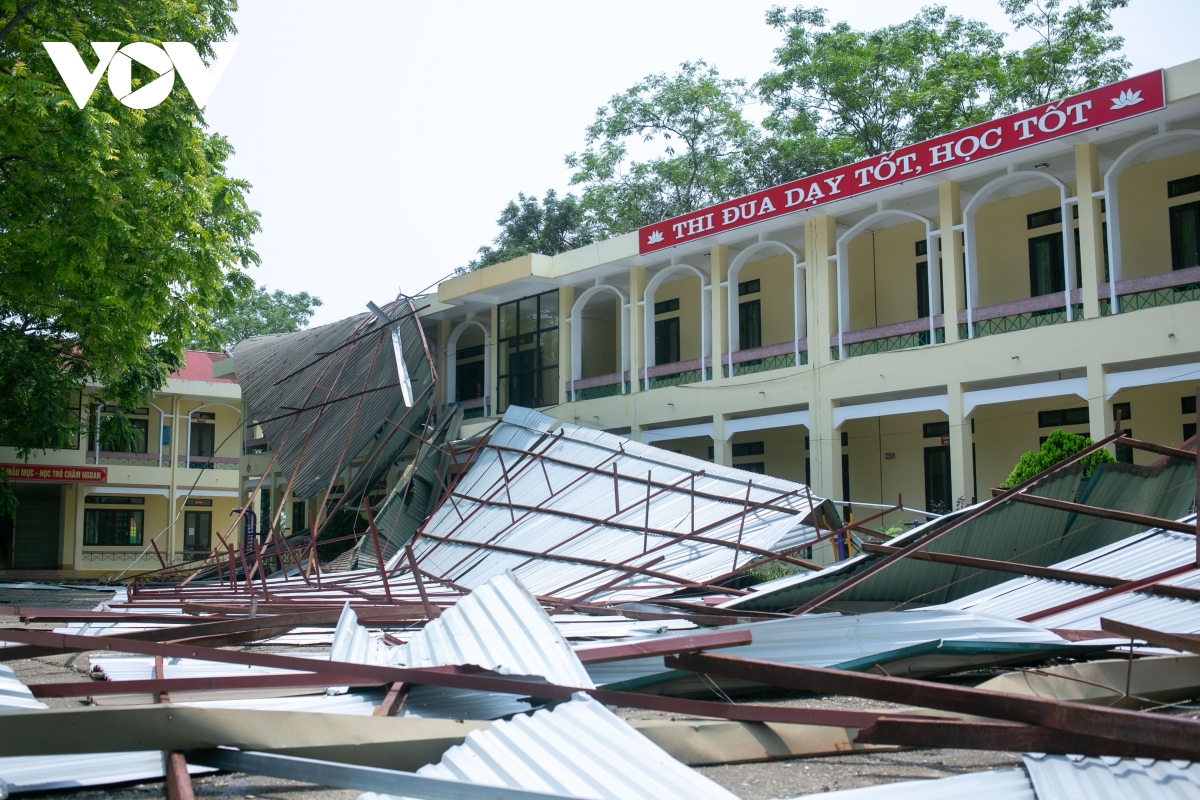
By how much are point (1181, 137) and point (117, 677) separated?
14.5 meters

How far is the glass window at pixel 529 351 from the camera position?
76.5 ft

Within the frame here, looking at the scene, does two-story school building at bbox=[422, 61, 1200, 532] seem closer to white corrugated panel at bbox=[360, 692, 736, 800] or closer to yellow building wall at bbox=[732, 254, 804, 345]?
yellow building wall at bbox=[732, 254, 804, 345]

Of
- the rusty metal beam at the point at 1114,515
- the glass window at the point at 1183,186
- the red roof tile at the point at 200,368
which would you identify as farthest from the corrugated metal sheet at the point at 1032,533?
the red roof tile at the point at 200,368

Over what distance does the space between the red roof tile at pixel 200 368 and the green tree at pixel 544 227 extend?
8.78 m

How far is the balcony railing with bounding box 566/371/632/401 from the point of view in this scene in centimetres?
2125

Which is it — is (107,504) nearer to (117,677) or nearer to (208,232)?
(208,232)

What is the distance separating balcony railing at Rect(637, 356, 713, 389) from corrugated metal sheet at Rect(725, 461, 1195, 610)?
12.2 metres

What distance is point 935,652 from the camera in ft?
16.2

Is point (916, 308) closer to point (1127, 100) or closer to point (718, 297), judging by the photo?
point (718, 297)

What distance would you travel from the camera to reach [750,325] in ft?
72.5

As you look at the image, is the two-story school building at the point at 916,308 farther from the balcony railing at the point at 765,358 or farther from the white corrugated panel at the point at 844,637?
the white corrugated panel at the point at 844,637

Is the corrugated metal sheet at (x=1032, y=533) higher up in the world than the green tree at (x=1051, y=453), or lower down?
lower down

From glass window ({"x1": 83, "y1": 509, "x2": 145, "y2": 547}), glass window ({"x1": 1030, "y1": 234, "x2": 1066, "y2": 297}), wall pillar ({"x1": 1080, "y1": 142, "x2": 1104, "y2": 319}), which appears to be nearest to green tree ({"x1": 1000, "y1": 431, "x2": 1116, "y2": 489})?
wall pillar ({"x1": 1080, "y1": 142, "x2": 1104, "y2": 319})

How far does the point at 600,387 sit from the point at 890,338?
6980 mm
